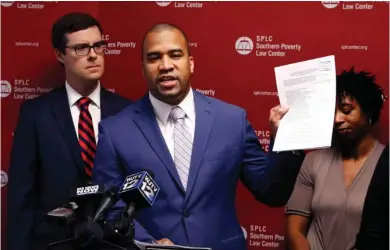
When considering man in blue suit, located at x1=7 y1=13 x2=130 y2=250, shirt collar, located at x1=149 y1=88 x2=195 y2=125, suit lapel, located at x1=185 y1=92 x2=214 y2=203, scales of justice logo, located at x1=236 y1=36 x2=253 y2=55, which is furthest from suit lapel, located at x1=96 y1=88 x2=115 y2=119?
scales of justice logo, located at x1=236 y1=36 x2=253 y2=55

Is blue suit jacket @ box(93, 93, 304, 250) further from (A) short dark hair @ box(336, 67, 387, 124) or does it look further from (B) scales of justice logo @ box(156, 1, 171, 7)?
(B) scales of justice logo @ box(156, 1, 171, 7)

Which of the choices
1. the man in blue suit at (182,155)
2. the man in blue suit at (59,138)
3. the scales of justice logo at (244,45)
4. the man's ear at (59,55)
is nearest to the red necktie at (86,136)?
the man in blue suit at (59,138)

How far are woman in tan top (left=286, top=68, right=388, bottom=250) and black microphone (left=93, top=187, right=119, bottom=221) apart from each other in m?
1.26

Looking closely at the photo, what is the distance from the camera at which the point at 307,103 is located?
2404 mm

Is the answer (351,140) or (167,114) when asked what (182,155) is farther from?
(351,140)

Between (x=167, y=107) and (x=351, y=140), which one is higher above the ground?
(x=167, y=107)

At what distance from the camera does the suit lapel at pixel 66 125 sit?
115 inches

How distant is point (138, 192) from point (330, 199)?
1249mm

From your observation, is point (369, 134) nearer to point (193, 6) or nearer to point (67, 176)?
point (193, 6)

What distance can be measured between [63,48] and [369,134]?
1.61m

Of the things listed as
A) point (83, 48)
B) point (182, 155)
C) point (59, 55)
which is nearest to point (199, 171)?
point (182, 155)

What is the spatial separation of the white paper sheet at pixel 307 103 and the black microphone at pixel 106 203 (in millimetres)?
732

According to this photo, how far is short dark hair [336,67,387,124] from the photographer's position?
2.84m

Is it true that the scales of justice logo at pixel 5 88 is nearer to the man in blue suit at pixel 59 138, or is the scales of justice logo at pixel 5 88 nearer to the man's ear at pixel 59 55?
the man in blue suit at pixel 59 138
